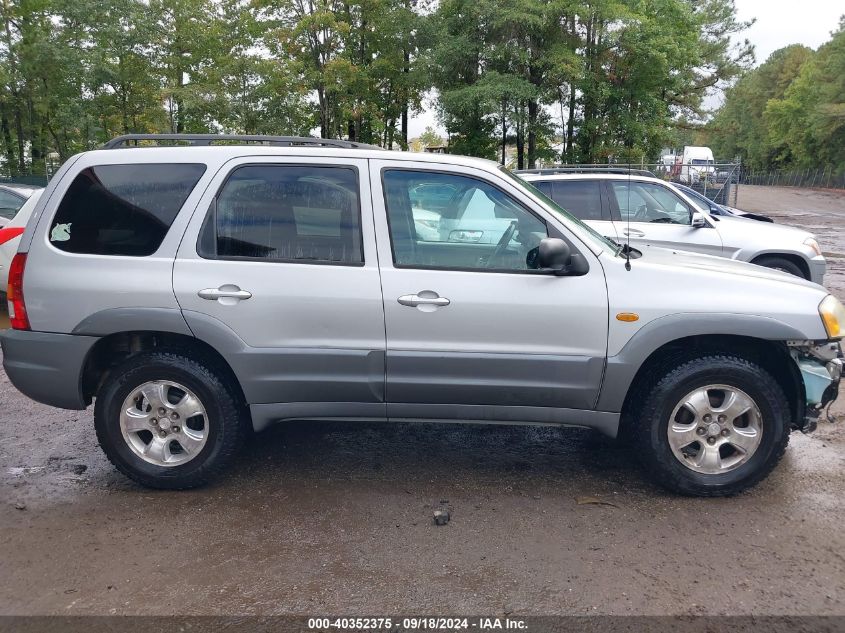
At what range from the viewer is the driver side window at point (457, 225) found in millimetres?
3789

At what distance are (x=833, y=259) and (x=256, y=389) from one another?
14277mm

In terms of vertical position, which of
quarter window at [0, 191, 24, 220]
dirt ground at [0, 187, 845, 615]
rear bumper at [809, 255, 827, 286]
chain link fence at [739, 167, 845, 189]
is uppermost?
chain link fence at [739, 167, 845, 189]

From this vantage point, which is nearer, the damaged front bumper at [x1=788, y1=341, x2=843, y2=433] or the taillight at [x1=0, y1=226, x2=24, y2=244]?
the damaged front bumper at [x1=788, y1=341, x2=843, y2=433]

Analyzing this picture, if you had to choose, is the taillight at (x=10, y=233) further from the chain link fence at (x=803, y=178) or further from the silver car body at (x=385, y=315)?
the chain link fence at (x=803, y=178)

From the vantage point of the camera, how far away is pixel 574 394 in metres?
3.74

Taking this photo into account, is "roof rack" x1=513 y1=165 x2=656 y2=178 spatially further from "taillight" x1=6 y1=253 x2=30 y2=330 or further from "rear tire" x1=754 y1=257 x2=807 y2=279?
"taillight" x1=6 y1=253 x2=30 y2=330

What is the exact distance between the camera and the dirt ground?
2939 millimetres

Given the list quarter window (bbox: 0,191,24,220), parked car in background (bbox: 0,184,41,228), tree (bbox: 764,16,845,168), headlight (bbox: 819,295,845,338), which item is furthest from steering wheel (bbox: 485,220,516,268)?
tree (bbox: 764,16,845,168)

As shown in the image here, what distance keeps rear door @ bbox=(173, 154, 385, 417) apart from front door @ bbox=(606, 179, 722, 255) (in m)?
5.11

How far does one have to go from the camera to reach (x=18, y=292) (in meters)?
3.89

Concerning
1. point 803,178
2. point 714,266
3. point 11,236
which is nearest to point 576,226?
point 714,266

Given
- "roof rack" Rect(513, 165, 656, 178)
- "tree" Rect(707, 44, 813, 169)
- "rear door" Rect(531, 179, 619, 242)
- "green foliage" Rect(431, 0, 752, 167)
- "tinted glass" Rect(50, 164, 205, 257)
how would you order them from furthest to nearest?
"tree" Rect(707, 44, 813, 169)
"green foliage" Rect(431, 0, 752, 167)
"roof rack" Rect(513, 165, 656, 178)
"rear door" Rect(531, 179, 619, 242)
"tinted glass" Rect(50, 164, 205, 257)

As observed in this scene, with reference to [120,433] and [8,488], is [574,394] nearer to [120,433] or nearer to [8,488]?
[120,433]

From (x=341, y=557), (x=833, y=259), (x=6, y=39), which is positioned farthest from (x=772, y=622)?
(x=6, y=39)
